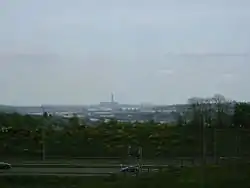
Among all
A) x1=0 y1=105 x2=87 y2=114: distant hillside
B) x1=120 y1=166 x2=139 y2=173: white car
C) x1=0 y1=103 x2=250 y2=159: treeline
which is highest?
x1=0 y1=105 x2=87 y2=114: distant hillside

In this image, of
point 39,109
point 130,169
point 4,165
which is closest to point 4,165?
point 4,165

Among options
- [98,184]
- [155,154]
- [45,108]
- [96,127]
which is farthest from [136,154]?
[98,184]

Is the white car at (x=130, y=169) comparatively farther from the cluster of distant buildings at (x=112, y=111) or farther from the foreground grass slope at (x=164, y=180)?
the cluster of distant buildings at (x=112, y=111)

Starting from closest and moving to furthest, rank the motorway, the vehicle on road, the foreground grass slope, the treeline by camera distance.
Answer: the foreground grass slope, the motorway, the vehicle on road, the treeline

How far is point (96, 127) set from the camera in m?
17.8

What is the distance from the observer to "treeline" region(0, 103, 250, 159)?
14430mm

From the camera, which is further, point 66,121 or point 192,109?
point 66,121

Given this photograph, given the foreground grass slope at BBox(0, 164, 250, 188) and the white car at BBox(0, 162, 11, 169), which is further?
the white car at BBox(0, 162, 11, 169)

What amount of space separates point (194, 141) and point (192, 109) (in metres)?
0.85

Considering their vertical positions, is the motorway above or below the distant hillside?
below

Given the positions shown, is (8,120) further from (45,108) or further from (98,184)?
(98,184)

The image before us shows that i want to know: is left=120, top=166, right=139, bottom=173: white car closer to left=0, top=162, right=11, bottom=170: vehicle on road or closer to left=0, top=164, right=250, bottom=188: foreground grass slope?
left=0, top=164, right=250, bottom=188: foreground grass slope

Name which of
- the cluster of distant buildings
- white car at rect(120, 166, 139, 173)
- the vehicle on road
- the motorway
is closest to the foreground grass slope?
the motorway

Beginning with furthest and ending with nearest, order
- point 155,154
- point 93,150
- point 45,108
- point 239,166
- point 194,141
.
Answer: point 45,108 < point 93,150 < point 155,154 < point 194,141 < point 239,166
